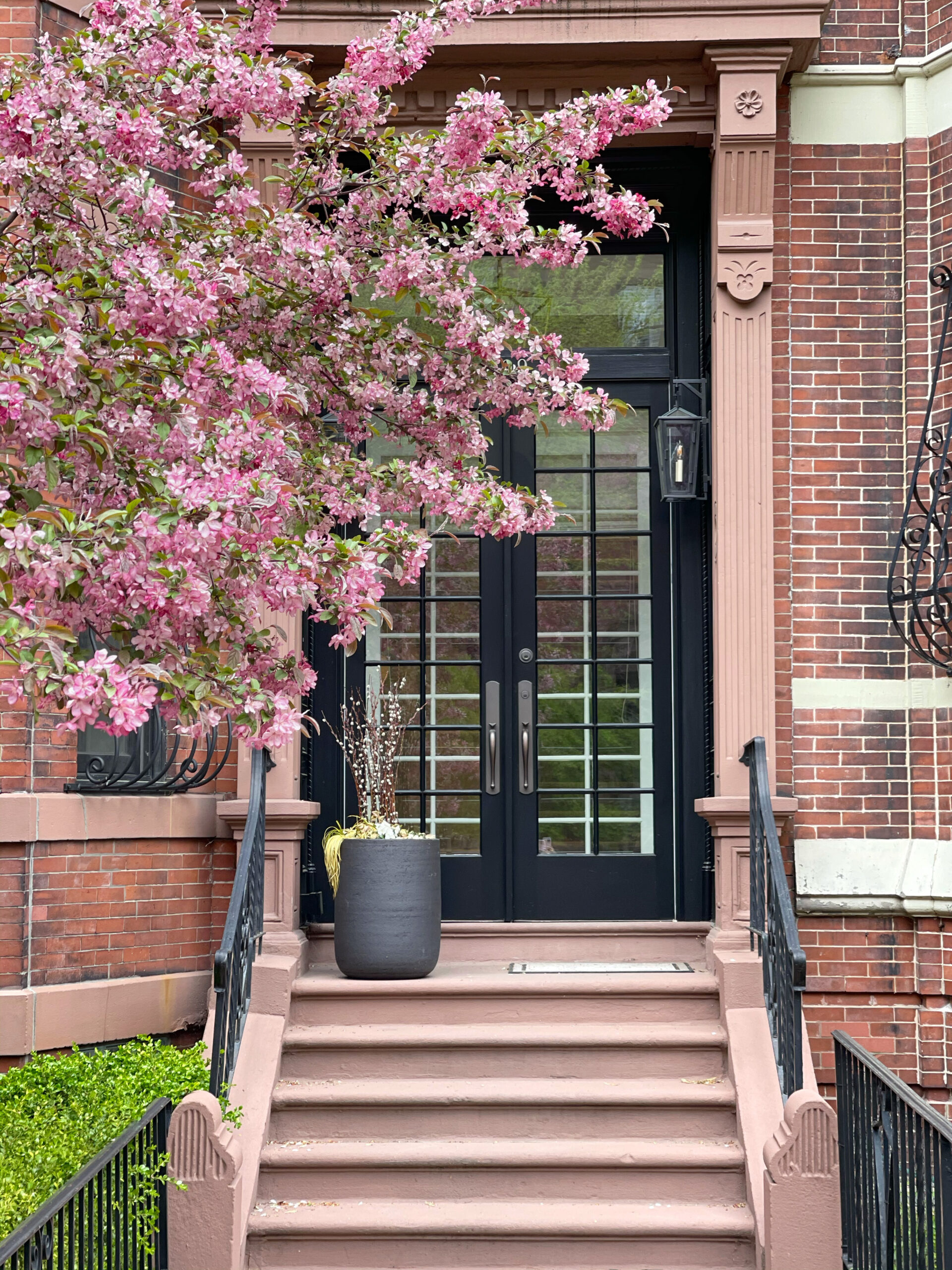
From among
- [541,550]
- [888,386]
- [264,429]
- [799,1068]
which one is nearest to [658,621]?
[541,550]

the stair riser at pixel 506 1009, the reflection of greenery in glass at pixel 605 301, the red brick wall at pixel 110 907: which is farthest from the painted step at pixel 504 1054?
the reflection of greenery in glass at pixel 605 301

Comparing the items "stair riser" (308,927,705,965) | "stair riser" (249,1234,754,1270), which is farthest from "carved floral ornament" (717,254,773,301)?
"stair riser" (249,1234,754,1270)

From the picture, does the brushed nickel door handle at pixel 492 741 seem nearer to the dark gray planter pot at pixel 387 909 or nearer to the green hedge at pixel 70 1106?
the dark gray planter pot at pixel 387 909

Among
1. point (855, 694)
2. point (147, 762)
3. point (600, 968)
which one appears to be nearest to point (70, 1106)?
point (147, 762)

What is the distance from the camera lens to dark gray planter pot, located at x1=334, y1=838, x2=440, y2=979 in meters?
6.03

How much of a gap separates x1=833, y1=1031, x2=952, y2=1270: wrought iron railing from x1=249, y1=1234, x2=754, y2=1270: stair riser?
1.61 ft

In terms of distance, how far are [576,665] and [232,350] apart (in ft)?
9.86

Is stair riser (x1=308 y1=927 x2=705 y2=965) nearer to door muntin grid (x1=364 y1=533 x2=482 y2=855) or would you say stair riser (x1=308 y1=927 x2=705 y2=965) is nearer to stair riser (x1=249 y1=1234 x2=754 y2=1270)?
door muntin grid (x1=364 y1=533 x2=482 y2=855)

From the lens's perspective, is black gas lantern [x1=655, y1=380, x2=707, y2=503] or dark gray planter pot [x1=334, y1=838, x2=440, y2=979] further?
black gas lantern [x1=655, y1=380, x2=707, y2=503]

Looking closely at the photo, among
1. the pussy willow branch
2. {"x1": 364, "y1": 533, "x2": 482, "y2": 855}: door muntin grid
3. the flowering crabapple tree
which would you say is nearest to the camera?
the flowering crabapple tree

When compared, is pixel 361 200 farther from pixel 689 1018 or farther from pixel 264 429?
pixel 689 1018

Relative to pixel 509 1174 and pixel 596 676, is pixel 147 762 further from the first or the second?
pixel 509 1174

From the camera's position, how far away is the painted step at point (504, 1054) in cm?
569

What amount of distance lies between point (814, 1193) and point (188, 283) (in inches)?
144
